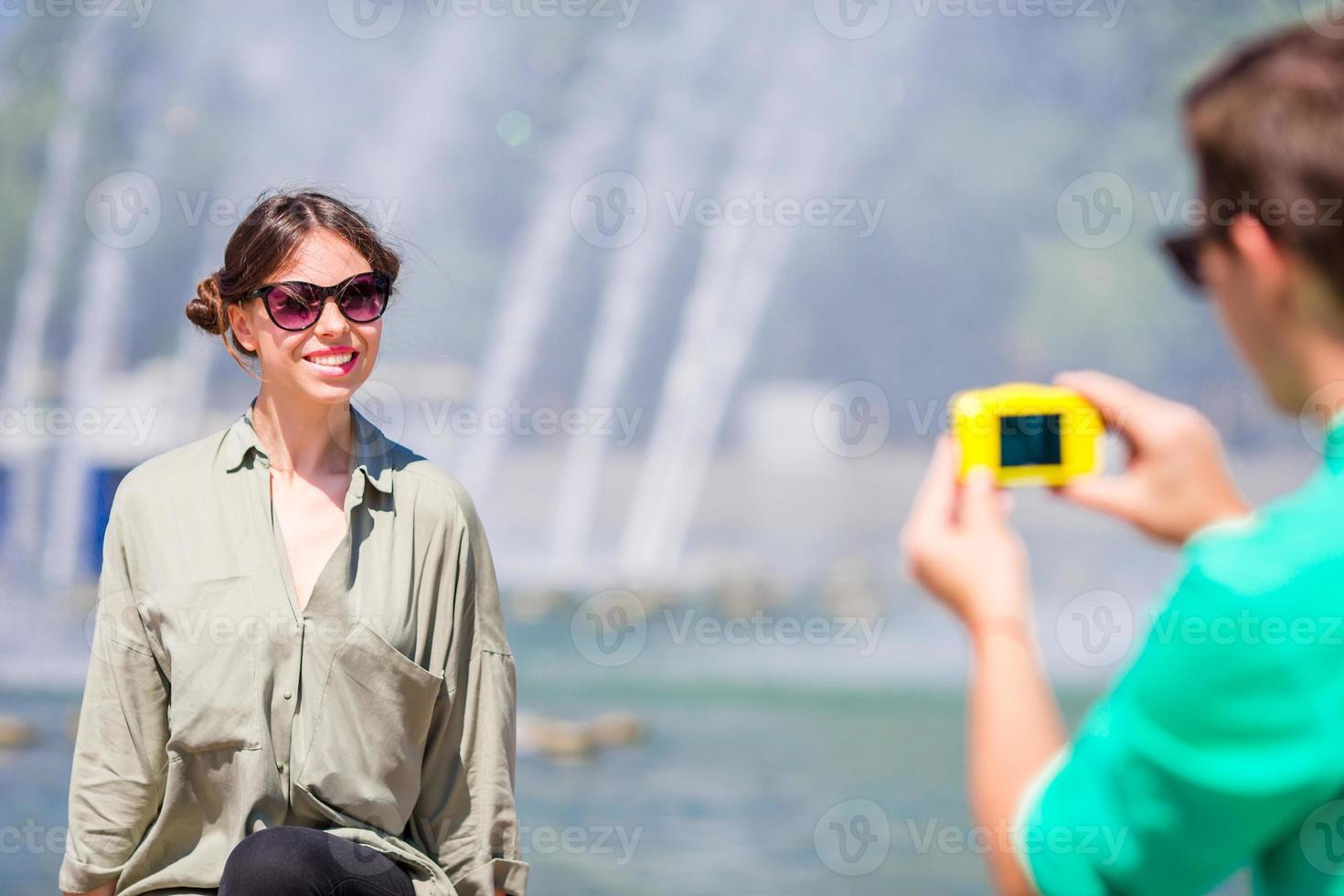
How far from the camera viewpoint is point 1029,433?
1.19 metres

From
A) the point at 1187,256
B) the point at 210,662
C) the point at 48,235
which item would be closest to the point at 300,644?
the point at 210,662

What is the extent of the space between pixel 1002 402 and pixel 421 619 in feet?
3.82

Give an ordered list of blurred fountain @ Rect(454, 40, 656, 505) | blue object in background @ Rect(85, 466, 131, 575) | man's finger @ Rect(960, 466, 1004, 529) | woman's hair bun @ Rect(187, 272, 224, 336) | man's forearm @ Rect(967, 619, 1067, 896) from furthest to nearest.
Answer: blurred fountain @ Rect(454, 40, 656, 505) < blue object in background @ Rect(85, 466, 131, 575) < woman's hair bun @ Rect(187, 272, 224, 336) < man's finger @ Rect(960, 466, 1004, 529) < man's forearm @ Rect(967, 619, 1067, 896)

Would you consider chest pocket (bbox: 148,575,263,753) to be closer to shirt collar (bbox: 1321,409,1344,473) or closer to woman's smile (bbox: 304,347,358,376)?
woman's smile (bbox: 304,347,358,376)

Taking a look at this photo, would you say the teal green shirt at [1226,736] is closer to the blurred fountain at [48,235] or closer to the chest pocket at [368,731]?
the chest pocket at [368,731]

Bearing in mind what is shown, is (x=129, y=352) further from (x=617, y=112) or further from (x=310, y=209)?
(x=310, y=209)

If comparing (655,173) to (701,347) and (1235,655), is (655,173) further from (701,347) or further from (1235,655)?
(1235,655)

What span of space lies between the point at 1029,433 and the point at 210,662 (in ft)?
4.20

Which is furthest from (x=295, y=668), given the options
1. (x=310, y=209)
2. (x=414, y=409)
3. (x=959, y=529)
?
(x=414, y=409)

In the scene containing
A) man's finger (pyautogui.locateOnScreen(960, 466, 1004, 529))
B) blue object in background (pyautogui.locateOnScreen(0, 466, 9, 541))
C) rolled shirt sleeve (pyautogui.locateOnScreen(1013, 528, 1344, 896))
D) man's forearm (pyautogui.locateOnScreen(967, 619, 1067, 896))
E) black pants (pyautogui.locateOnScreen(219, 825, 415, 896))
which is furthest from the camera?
blue object in background (pyautogui.locateOnScreen(0, 466, 9, 541))

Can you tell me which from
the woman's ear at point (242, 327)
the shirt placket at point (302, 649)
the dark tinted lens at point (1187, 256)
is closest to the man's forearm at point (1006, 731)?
the dark tinted lens at point (1187, 256)

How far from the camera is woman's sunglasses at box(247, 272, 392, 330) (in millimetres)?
2178

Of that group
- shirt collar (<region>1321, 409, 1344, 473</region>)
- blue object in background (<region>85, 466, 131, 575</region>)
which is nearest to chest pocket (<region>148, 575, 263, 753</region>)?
shirt collar (<region>1321, 409, 1344, 473</region>)

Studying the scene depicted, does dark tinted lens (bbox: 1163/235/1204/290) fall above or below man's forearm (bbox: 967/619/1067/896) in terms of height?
above
